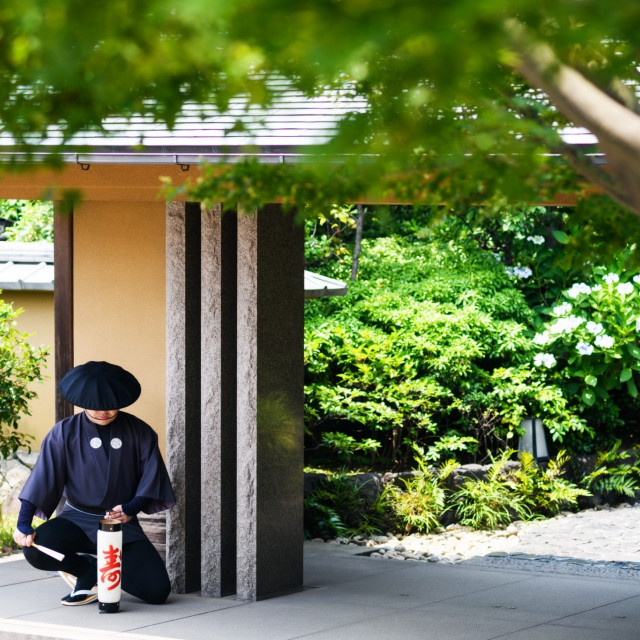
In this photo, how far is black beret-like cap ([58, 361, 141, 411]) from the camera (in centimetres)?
655

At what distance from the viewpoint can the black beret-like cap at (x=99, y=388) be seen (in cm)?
655

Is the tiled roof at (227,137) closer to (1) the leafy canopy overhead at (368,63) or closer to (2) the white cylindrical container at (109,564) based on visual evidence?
(2) the white cylindrical container at (109,564)

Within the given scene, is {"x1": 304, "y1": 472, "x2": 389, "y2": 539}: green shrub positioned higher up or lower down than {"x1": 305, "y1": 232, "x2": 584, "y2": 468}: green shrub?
lower down

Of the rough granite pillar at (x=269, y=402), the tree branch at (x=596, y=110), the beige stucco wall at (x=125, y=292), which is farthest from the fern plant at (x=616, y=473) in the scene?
the tree branch at (x=596, y=110)

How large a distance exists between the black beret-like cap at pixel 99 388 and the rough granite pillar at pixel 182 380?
28cm

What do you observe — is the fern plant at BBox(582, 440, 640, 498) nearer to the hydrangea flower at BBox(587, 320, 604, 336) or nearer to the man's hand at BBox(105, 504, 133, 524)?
the hydrangea flower at BBox(587, 320, 604, 336)

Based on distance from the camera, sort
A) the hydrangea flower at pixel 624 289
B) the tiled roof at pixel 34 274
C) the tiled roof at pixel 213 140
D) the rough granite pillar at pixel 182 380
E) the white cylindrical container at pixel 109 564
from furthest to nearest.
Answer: the hydrangea flower at pixel 624 289 → the tiled roof at pixel 34 274 → the rough granite pillar at pixel 182 380 → the white cylindrical container at pixel 109 564 → the tiled roof at pixel 213 140

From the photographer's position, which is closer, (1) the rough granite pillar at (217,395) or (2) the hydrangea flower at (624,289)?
(1) the rough granite pillar at (217,395)

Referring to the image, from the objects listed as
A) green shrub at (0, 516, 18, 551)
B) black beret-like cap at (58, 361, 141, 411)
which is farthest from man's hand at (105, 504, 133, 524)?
green shrub at (0, 516, 18, 551)

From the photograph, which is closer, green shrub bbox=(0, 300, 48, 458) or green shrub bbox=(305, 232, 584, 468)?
green shrub bbox=(0, 300, 48, 458)

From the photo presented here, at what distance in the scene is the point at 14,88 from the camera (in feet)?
8.59

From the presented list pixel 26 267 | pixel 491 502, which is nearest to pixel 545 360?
pixel 491 502

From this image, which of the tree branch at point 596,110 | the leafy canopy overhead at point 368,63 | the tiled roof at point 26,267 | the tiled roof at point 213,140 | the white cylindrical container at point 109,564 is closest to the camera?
the leafy canopy overhead at point 368,63

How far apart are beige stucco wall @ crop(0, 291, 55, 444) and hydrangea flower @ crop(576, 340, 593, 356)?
5.51m
